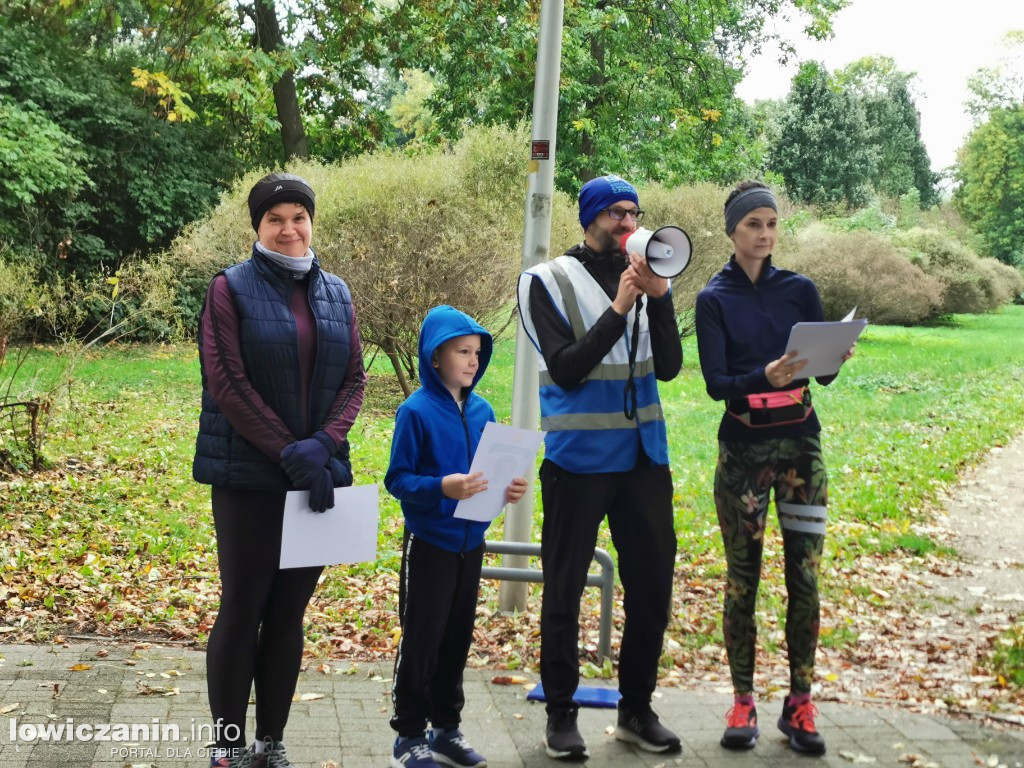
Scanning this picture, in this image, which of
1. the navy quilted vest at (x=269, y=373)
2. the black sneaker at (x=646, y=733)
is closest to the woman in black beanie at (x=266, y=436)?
the navy quilted vest at (x=269, y=373)

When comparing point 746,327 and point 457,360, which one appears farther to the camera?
point 746,327

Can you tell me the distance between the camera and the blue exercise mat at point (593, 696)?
514 centimetres

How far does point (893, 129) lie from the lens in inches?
2255

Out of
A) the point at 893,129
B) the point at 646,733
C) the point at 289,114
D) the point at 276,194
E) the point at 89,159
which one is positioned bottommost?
the point at 646,733

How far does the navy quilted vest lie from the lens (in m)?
3.90

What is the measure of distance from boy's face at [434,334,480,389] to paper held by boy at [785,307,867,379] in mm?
1200

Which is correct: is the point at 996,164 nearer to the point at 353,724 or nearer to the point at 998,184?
the point at 998,184

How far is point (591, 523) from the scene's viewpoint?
14.7 feet

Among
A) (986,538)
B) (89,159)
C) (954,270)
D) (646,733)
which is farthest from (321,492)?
(954,270)

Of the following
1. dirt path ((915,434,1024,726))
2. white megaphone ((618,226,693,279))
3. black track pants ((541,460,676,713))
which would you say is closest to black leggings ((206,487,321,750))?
black track pants ((541,460,676,713))

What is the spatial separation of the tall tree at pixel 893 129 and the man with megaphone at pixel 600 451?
174 ft

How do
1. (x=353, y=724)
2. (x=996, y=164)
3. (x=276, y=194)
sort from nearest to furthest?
(x=276, y=194) < (x=353, y=724) < (x=996, y=164)

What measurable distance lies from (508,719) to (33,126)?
64.1ft

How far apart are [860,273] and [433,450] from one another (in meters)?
28.9
